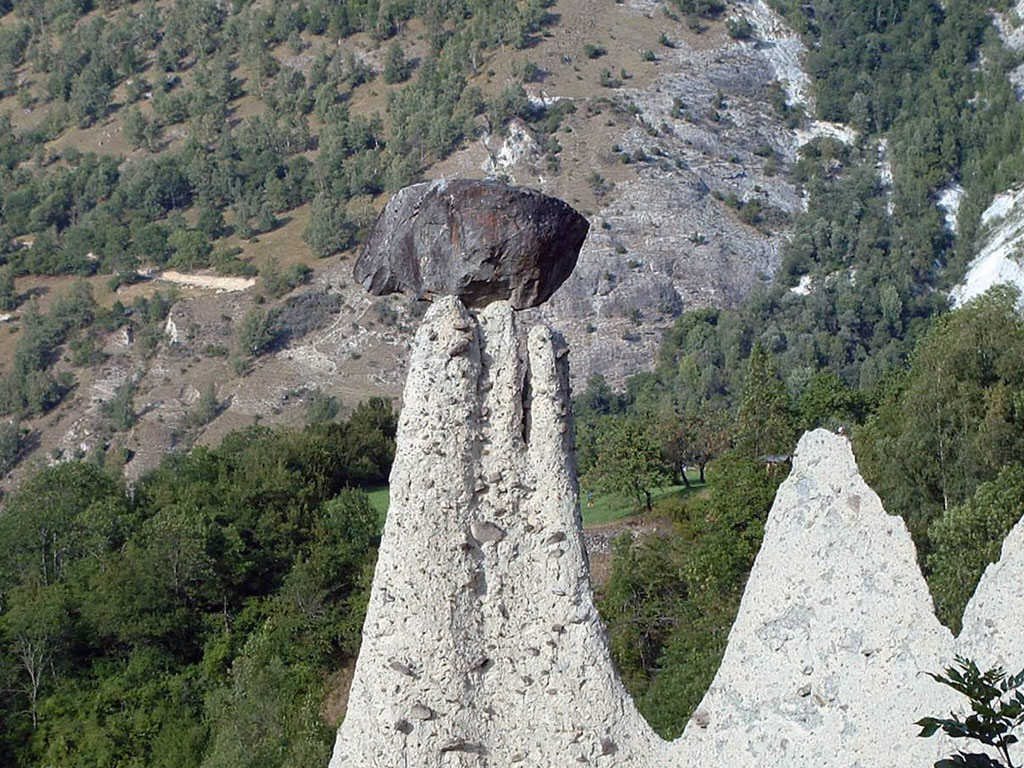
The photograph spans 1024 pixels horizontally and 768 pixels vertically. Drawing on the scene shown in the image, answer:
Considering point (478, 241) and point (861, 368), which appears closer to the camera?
point (478, 241)

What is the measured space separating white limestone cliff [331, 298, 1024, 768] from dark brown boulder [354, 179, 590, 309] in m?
0.23

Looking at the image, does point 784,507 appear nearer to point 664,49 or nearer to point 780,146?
point 780,146

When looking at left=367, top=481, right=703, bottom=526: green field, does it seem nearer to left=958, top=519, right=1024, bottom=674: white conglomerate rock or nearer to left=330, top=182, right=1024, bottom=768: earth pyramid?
left=330, top=182, right=1024, bottom=768: earth pyramid

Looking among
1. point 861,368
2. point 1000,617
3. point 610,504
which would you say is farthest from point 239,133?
point 1000,617

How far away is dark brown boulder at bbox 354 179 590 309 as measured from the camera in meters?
8.41

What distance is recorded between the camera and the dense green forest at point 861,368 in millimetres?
33844

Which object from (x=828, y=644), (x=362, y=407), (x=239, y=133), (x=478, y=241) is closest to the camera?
(x=828, y=644)

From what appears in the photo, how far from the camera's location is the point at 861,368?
103 metres

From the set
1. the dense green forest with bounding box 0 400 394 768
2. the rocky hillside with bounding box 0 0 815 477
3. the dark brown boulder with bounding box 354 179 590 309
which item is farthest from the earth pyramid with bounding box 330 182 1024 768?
the rocky hillside with bounding box 0 0 815 477

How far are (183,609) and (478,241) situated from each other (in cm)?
4452

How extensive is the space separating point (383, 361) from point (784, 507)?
393 ft

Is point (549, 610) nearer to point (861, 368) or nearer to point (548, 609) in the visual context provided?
point (548, 609)

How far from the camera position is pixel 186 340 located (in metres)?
138

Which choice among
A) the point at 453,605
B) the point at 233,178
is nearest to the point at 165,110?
the point at 233,178
